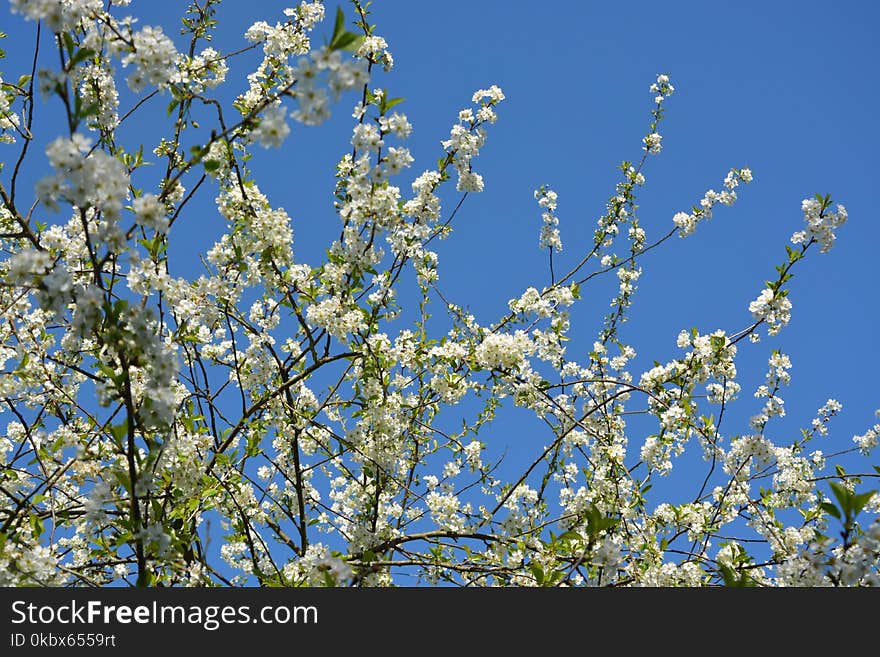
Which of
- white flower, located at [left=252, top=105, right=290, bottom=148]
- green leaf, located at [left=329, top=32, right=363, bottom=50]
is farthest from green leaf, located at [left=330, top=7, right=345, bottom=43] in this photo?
white flower, located at [left=252, top=105, right=290, bottom=148]

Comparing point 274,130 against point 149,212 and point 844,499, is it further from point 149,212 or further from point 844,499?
point 844,499

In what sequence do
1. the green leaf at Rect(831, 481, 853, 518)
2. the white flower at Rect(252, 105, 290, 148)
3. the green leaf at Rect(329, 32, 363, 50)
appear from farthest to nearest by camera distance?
the white flower at Rect(252, 105, 290, 148), the green leaf at Rect(329, 32, 363, 50), the green leaf at Rect(831, 481, 853, 518)

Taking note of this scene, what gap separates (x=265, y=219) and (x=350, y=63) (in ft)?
5.19

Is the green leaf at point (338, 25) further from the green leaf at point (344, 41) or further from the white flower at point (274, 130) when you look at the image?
the white flower at point (274, 130)

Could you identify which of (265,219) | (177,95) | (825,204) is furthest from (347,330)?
(825,204)

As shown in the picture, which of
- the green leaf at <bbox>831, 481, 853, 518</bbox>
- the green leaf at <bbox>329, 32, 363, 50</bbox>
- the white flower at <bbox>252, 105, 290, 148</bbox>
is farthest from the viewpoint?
the white flower at <bbox>252, 105, 290, 148</bbox>

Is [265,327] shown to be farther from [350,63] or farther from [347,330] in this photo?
[350,63]

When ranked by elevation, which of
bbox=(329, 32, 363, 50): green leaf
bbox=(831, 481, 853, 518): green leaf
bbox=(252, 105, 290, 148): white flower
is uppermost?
bbox=(329, 32, 363, 50): green leaf

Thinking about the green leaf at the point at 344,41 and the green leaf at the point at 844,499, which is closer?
the green leaf at the point at 844,499

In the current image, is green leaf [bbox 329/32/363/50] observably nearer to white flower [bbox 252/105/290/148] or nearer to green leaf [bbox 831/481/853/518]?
white flower [bbox 252/105/290/148]

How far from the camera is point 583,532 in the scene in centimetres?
486

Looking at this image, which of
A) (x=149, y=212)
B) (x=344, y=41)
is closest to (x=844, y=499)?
(x=344, y=41)

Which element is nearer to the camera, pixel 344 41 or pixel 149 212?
pixel 344 41

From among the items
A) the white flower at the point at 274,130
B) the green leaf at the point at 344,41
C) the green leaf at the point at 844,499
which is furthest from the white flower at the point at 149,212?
the green leaf at the point at 844,499
